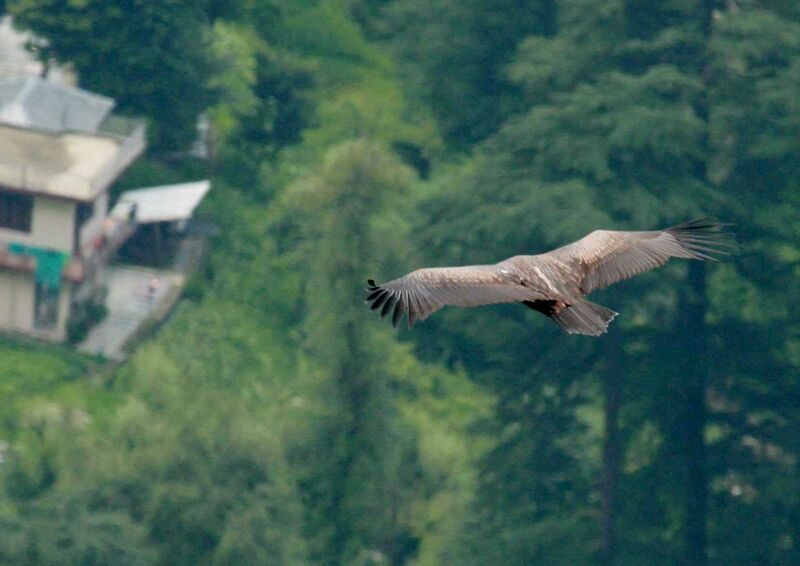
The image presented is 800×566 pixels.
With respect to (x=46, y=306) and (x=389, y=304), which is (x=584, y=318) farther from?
(x=46, y=306)

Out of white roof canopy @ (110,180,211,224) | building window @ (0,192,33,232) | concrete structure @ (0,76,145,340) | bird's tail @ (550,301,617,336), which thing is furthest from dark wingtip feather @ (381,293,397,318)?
white roof canopy @ (110,180,211,224)

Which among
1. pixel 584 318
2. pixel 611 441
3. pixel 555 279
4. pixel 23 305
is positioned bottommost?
pixel 611 441

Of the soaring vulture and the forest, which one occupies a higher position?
the soaring vulture

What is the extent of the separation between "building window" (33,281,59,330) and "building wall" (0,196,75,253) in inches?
32.8

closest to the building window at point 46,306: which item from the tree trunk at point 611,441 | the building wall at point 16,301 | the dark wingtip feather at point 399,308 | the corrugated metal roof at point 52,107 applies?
the building wall at point 16,301

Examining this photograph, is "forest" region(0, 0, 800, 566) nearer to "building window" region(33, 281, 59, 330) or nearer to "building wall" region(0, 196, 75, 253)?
"building window" region(33, 281, 59, 330)

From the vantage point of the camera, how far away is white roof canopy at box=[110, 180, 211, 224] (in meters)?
49.5

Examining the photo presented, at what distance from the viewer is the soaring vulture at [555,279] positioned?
66.0 feet

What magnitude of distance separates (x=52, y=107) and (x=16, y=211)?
3142 mm

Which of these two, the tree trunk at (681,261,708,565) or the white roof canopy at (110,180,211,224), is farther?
the white roof canopy at (110,180,211,224)

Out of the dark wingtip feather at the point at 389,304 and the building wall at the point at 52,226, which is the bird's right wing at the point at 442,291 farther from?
the building wall at the point at 52,226

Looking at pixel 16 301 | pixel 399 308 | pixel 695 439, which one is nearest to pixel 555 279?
pixel 399 308

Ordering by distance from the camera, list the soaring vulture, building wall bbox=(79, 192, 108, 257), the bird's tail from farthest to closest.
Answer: building wall bbox=(79, 192, 108, 257) → the bird's tail → the soaring vulture

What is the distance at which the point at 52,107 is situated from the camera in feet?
162
